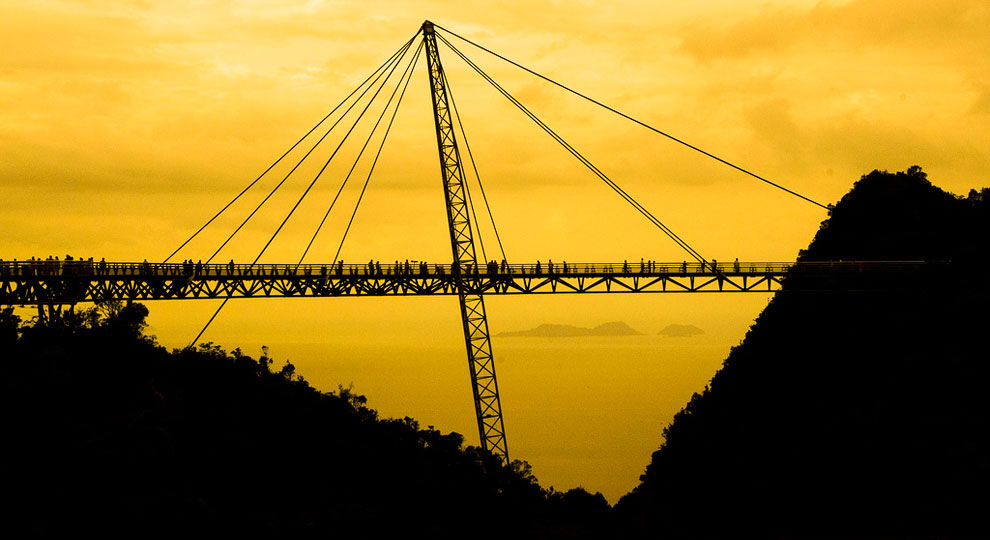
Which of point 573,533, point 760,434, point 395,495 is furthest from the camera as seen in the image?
point 760,434

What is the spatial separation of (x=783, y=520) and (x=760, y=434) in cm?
1473

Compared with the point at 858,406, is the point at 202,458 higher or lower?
lower

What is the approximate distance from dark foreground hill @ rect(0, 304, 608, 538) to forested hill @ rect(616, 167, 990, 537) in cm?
1245

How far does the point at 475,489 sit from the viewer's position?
8788 cm

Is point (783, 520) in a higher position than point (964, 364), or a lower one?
lower

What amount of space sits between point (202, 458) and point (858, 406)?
1941 inches

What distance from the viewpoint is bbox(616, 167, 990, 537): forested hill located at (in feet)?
250

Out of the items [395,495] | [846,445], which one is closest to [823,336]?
[846,445]

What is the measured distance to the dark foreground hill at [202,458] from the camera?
61219 mm

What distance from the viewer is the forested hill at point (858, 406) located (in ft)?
250

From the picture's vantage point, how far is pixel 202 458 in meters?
71.0

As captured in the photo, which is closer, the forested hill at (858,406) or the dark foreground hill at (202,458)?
the dark foreground hill at (202,458)

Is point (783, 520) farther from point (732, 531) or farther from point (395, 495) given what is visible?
point (395, 495)

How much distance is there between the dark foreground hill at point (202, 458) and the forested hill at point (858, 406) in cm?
1245
